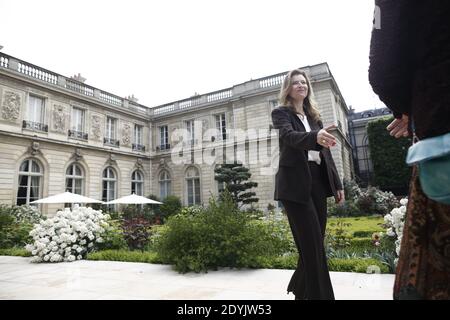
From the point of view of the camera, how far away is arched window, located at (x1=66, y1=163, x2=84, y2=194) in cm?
1640

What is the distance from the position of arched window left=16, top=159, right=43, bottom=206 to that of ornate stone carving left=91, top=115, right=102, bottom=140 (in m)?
3.80

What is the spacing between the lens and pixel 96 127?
1809 centimetres

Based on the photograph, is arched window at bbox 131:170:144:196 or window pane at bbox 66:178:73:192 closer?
window pane at bbox 66:178:73:192

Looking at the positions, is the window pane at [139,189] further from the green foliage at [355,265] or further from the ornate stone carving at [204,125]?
the green foliage at [355,265]

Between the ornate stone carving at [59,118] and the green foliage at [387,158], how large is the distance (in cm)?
1771

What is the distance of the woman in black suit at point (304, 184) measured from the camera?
6.07 ft

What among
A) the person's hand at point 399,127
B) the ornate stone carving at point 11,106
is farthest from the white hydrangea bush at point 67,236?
the ornate stone carving at point 11,106

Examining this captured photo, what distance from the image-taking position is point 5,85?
1386 cm

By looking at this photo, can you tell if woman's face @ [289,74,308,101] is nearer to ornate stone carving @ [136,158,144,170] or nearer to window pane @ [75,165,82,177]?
window pane @ [75,165,82,177]

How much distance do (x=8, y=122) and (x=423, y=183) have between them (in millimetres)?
16999

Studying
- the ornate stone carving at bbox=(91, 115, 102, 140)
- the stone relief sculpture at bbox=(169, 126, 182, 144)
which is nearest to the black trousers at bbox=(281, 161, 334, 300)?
the ornate stone carving at bbox=(91, 115, 102, 140)

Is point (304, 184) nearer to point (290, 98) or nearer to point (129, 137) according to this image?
point (290, 98)
